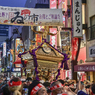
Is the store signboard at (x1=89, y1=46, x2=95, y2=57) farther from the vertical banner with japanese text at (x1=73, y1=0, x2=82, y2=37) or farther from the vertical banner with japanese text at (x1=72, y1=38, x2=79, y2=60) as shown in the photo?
the vertical banner with japanese text at (x1=72, y1=38, x2=79, y2=60)

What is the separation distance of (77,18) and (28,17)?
3945mm

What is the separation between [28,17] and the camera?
1356cm

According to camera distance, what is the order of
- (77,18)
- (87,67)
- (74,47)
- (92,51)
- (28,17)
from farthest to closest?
(74,47)
(77,18)
(92,51)
(28,17)
(87,67)

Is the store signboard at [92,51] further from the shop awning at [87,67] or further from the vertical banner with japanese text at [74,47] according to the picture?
the vertical banner with japanese text at [74,47]

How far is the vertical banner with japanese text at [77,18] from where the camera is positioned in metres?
15.4

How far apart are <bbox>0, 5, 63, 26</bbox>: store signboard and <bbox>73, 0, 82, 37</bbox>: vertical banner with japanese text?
2.02m

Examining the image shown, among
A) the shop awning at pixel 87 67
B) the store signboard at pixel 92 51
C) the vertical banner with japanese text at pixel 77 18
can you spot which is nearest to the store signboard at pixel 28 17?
the vertical banner with japanese text at pixel 77 18

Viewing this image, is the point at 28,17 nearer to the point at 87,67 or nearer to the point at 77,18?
the point at 77,18

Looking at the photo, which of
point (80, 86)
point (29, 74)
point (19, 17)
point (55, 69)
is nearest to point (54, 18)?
point (19, 17)

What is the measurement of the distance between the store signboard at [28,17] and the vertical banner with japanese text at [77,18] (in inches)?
79.7

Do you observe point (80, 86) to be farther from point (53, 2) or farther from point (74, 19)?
point (53, 2)

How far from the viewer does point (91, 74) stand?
15664 mm

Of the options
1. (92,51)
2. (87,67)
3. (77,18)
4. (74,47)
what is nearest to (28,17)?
(77,18)

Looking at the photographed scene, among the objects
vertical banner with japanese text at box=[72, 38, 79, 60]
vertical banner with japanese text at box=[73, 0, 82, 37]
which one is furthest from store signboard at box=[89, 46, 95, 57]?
vertical banner with japanese text at box=[72, 38, 79, 60]
